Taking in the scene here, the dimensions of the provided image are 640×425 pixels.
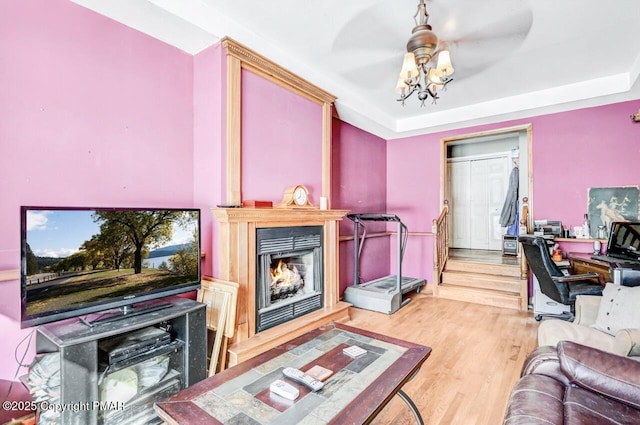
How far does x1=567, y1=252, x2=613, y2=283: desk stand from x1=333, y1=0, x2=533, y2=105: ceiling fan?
2.41m

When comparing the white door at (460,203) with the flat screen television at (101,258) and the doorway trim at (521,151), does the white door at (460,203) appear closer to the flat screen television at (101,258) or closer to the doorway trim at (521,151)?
the doorway trim at (521,151)

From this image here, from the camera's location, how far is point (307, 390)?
1.41 meters

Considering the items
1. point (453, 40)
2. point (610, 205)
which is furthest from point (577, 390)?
point (610, 205)

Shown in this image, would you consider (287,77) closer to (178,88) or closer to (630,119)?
(178,88)

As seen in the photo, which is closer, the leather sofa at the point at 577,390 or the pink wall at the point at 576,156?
the leather sofa at the point at 577,390

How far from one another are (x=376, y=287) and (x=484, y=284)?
168 centimetres

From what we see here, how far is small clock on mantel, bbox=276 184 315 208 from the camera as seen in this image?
9.78ft

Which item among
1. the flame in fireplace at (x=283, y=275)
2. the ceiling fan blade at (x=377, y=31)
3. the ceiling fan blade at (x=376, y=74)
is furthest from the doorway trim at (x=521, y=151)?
the flame in fireplace at (x=283, y=275)

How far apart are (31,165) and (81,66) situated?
0.75m

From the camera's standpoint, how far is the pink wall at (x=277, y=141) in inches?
109

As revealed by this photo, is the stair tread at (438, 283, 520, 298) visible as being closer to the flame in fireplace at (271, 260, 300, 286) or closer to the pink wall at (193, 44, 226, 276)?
the flame in fireplace at (271, 260, 300, 286)

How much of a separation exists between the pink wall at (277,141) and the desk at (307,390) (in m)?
1.51

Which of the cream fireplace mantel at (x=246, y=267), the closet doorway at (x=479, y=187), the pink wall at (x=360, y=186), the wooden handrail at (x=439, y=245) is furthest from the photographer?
the closet doorway at (x=479, y=187)

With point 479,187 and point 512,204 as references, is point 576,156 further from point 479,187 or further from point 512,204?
point 479,187
